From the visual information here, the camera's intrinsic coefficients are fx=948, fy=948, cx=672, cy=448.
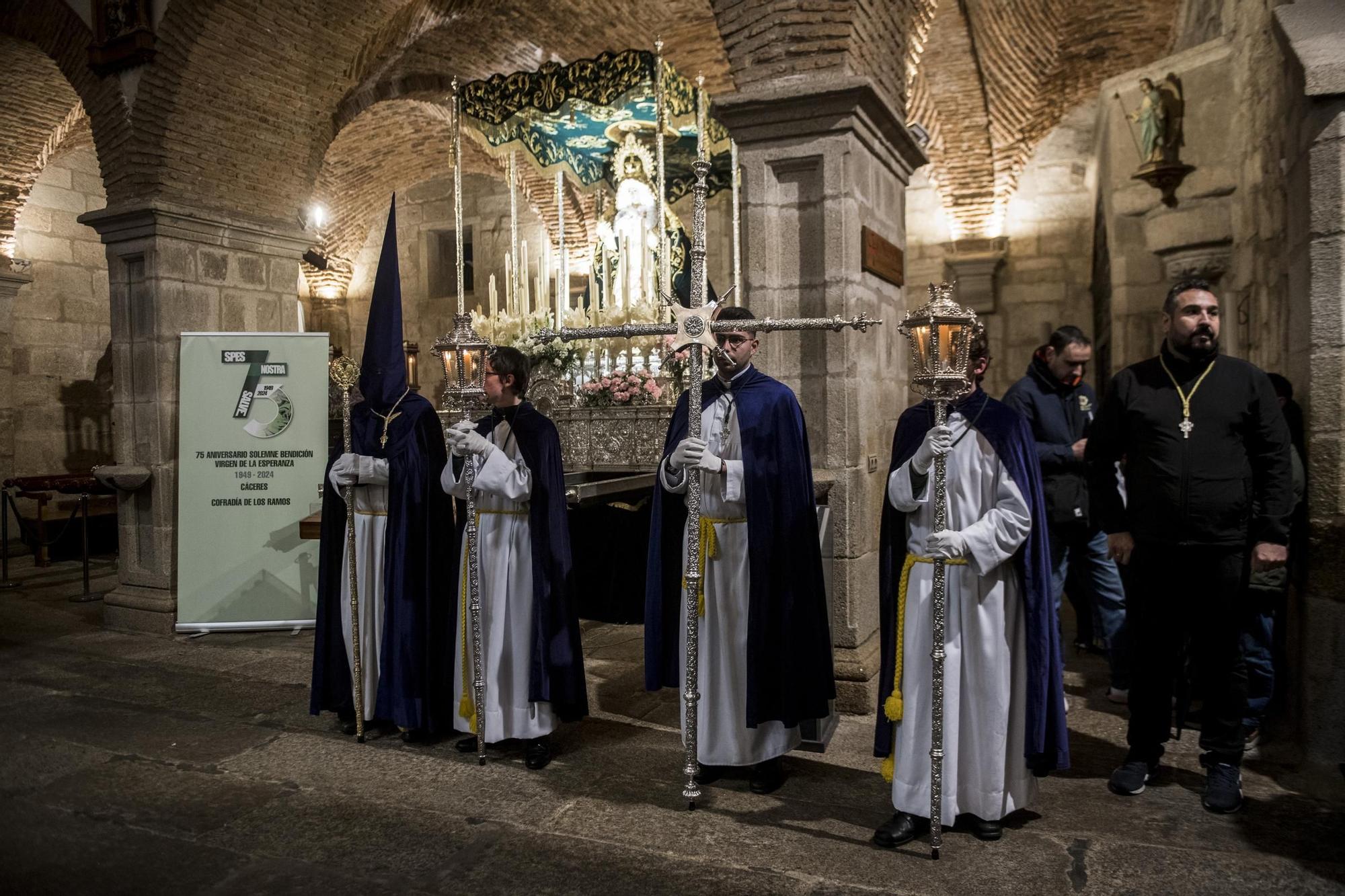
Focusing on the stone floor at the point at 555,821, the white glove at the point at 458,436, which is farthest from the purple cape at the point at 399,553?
the white glove at the point at 458,436

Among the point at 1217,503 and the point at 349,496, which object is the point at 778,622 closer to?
the point at 1217,503

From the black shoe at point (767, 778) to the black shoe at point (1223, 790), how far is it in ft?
4.80

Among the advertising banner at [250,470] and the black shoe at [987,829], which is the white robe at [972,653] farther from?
the advertising banner at [250,470]

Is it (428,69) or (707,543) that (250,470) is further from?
(428,69)

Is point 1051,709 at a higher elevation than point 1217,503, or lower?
lower

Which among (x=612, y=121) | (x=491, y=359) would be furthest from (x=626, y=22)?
(x=491, y=359)

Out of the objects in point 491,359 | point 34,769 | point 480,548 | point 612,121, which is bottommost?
point 34,769

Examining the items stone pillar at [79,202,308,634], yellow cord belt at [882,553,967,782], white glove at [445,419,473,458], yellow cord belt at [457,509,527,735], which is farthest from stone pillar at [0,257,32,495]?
yellow cord belt at [882,553,967,782]

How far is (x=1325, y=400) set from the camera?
139 inches

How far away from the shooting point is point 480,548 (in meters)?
3.89

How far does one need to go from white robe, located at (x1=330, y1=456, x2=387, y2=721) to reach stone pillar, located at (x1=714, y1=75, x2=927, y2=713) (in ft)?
6.27

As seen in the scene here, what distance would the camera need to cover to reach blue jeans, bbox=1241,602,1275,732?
11.9 ft

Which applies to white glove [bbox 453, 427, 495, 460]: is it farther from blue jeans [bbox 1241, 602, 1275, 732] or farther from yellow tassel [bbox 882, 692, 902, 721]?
blue jeans [bbox 1241, 602, 1275, 732]

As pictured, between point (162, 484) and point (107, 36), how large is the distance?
319 centimetres
